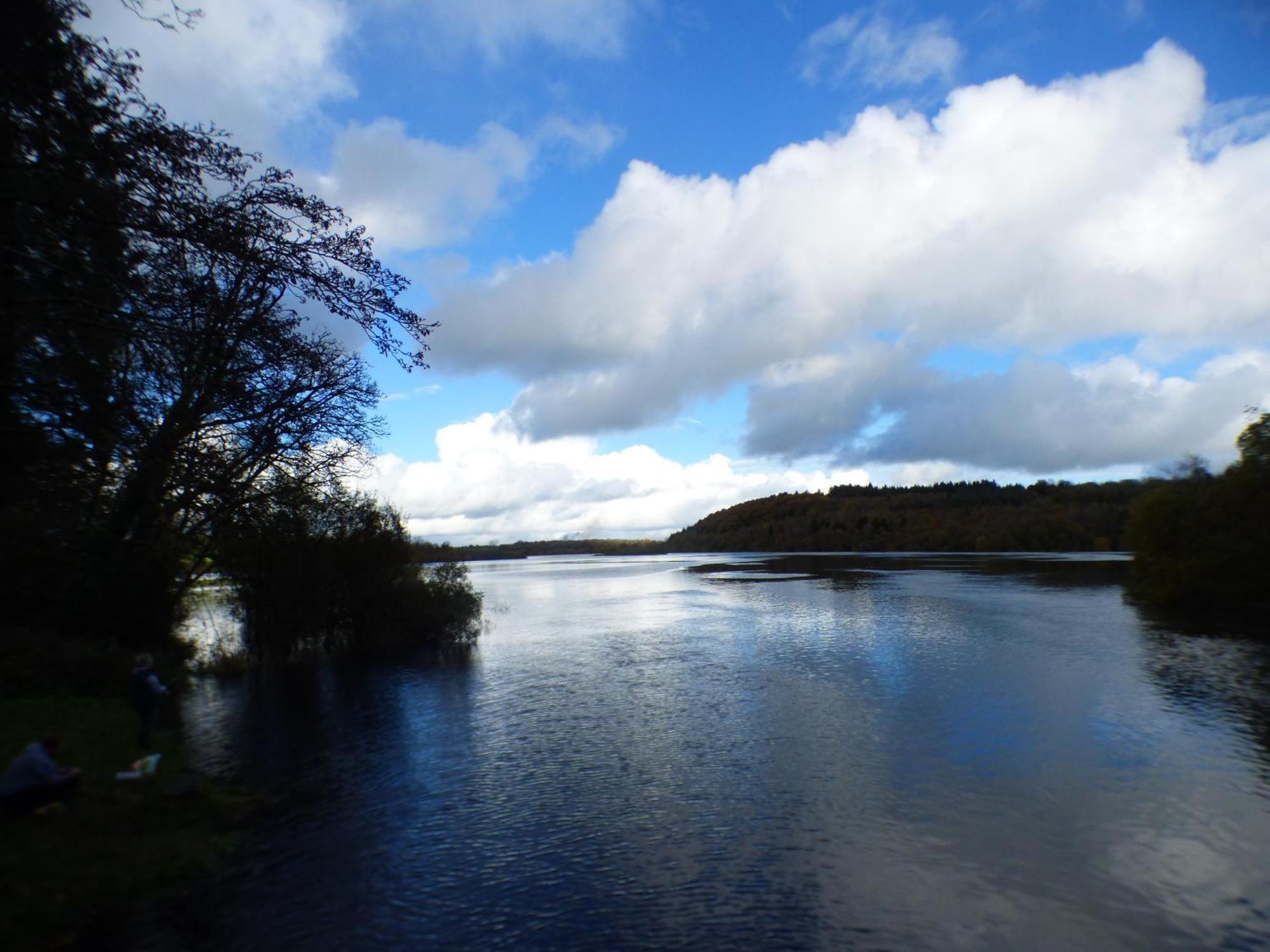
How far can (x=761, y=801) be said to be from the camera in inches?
546

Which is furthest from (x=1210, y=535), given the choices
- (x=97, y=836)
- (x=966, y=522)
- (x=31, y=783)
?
(x=966, y=522)

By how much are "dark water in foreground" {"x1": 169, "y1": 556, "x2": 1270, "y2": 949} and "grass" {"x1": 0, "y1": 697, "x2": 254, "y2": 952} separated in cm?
78

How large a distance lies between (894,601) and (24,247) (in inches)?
1907

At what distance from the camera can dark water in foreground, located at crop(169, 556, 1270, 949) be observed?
955 centimetres

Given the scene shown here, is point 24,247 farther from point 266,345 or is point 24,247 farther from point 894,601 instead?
point 894,601

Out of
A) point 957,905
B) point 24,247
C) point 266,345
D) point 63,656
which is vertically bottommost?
point 957,905

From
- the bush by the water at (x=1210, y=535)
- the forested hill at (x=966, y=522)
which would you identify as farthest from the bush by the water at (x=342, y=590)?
the forested hill at (x=966, y=522)

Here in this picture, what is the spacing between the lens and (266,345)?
37.7 feet

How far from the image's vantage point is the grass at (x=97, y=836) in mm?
8531

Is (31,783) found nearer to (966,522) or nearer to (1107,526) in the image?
(1107,526)

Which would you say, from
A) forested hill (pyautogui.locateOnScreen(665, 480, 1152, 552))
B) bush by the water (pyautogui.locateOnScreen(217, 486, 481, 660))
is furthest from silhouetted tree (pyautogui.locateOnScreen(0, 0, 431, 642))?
forested hill (pyautogui.locateOnScreen(665, 480, 1152, 552))

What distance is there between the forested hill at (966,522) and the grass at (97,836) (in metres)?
110

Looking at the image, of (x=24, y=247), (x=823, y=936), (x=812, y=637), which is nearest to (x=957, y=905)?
(x=823, y=936)

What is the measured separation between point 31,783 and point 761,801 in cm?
1101
